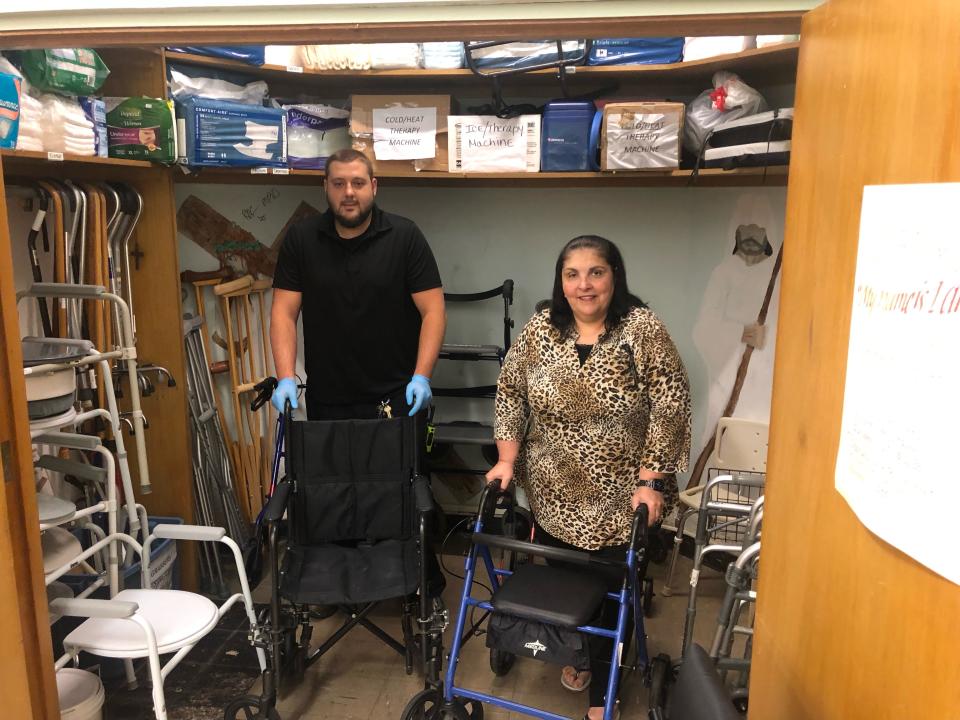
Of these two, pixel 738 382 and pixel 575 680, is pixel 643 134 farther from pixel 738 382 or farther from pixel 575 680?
pixel 575 680

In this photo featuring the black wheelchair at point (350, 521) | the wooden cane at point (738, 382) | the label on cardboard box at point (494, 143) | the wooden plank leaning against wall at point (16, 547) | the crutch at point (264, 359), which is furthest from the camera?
the crutch at point (264, 359)

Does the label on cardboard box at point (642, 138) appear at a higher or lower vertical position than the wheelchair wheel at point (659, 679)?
higher

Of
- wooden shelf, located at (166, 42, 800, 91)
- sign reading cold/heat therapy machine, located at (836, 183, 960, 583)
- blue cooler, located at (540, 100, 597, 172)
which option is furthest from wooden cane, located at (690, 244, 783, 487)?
sign reading cold/heat therapy machine, located at (836, 183, 960, 583)

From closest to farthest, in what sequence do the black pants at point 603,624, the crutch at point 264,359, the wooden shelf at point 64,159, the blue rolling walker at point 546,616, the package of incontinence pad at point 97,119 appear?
1. the blue rolling walker at point 546,616
2. the wooden shelf at point 64,159
3. the black pants at point 603,624
4. the package of incontinence pad at point 97,119
5. the crutch at point 264,359

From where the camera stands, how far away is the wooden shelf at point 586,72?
265 centimetres

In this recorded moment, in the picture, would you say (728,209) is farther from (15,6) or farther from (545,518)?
(15,6)

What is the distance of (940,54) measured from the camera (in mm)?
688

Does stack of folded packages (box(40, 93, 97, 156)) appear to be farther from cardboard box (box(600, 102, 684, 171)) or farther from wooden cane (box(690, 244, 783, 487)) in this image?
wooden cane (box(690, 244, 783, 487))

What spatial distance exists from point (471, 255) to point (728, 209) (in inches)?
47.7

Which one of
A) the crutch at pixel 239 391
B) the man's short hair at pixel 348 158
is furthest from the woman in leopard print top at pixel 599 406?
the crutch at pixel 239 391

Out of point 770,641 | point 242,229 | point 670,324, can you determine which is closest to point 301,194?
point 242,229

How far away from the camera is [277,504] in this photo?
2275 mm

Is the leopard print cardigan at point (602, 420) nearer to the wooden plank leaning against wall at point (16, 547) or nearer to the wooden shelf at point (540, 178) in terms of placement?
the wooden shelf at point (540, 178)

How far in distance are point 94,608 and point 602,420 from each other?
56.0 inches
